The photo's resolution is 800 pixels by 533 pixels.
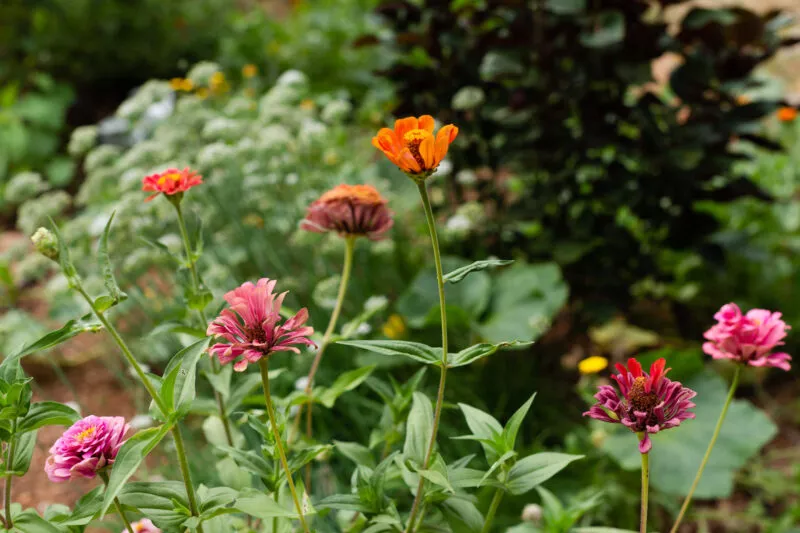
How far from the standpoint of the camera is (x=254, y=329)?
78 cm

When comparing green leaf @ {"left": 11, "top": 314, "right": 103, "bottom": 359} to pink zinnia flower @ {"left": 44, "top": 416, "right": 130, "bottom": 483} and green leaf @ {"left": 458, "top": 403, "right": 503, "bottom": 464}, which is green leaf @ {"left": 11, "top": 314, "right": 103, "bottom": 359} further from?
green leaf @ {"left": 458, "top": 403, "right": 503, "bottom": 464}

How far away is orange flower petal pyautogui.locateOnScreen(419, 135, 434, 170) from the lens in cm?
73

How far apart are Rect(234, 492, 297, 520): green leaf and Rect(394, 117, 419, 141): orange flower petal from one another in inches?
16.5

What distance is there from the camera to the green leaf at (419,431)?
2.99 feet

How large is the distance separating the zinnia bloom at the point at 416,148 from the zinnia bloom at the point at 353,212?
0.29 metres

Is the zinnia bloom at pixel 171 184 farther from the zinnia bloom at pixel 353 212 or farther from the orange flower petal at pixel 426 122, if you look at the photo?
the orange flower petal at pixel 426 122

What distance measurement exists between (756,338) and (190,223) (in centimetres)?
169

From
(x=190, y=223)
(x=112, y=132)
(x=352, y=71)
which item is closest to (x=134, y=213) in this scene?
(x=190, y=223)

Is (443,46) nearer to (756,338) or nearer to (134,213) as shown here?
(134,213)

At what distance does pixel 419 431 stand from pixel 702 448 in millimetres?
1033

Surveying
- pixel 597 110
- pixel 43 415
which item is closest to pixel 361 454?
pixel 43 415

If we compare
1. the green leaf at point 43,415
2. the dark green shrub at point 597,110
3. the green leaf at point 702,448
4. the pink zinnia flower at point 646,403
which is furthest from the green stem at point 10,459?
the dark green shrub at point 597,110

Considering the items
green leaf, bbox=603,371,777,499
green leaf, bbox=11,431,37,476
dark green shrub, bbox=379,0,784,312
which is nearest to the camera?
green leaf, bbox=11,431,37,476

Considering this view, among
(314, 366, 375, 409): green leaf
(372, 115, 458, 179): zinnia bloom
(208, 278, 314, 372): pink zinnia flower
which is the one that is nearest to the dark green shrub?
(314, 366, 375, 409): green leaf
